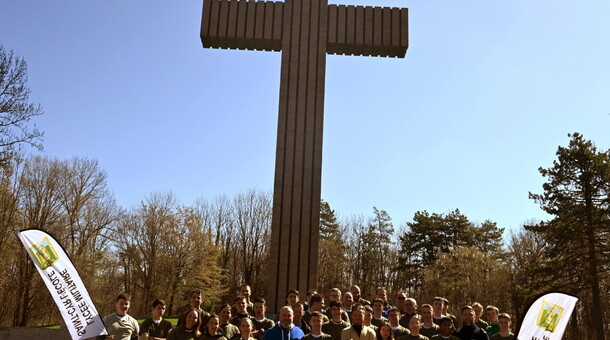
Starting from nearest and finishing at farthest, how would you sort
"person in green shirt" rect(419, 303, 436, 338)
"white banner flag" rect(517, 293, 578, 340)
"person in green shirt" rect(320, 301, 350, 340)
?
"white banner flag" rect(517, 293, 578, 340)
"person in green shirt" rect(320, 301, 350, 340)
"person in green shirt" rect(419, 303, 436, 338)

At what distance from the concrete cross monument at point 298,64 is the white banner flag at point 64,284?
7.84 m

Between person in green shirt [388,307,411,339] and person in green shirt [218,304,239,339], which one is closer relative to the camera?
person in green shirt [218,304,239,339]

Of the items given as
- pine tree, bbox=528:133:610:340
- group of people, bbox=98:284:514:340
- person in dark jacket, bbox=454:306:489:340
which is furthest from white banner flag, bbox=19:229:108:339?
pine tree, bbox=528:133:610:340

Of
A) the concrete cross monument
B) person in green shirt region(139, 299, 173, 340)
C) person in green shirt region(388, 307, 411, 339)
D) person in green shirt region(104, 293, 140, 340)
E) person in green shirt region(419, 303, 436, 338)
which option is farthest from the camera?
the concrete cross monument

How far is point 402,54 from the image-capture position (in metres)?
15.0

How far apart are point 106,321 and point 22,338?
22.3ft

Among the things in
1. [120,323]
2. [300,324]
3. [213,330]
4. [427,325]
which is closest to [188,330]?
[213,330]

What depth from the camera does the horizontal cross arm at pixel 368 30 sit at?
1452 cm

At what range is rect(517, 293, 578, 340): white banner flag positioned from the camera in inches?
263

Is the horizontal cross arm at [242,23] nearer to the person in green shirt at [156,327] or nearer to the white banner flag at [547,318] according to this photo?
the person in green shirt at [156,327]

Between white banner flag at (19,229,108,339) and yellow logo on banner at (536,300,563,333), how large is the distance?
5.25 m

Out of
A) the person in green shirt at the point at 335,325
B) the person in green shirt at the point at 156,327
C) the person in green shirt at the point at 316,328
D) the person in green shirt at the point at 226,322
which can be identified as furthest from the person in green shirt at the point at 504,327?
the person in green shirt at the point at 156,327

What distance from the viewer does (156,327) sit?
702cm

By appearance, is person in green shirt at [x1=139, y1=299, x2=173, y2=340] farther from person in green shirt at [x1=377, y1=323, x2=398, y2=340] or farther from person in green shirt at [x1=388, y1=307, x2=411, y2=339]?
person in green shirt at [x1=388, y1=307, x2=411, y2=339]
